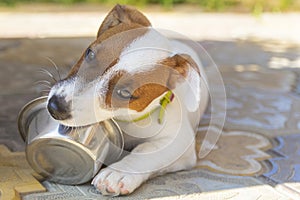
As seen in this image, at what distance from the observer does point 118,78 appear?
70.8 inches

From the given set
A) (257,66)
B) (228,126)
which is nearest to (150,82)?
(228,126)

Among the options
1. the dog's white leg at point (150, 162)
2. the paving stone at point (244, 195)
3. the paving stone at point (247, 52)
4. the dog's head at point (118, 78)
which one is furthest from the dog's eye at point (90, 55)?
the paving stone at point (247, 52)

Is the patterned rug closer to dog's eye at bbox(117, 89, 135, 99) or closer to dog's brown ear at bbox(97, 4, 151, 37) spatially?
dog's eye at bbox(117, 89, 135, 99)

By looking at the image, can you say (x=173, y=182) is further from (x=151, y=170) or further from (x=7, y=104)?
(x=7, y=104)

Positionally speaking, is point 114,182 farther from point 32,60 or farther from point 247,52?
point 247,52

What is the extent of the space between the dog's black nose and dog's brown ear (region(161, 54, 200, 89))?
364 millimetres

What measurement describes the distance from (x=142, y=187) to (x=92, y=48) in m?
0.51

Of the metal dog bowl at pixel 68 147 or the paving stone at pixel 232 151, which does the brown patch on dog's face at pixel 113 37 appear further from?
the paving stone at pixel 232 151

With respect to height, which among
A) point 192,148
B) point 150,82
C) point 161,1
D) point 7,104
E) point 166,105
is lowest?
point 161,1

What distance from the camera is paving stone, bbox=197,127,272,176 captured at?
2248 mm

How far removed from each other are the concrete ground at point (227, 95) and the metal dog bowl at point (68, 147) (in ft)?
0.17

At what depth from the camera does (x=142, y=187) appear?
78.2 inches

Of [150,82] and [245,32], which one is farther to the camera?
[245,32]

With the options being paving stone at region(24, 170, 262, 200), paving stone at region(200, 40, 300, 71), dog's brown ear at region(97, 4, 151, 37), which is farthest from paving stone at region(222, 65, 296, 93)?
dog's brown ear at region(97, 4, 151, 37)
